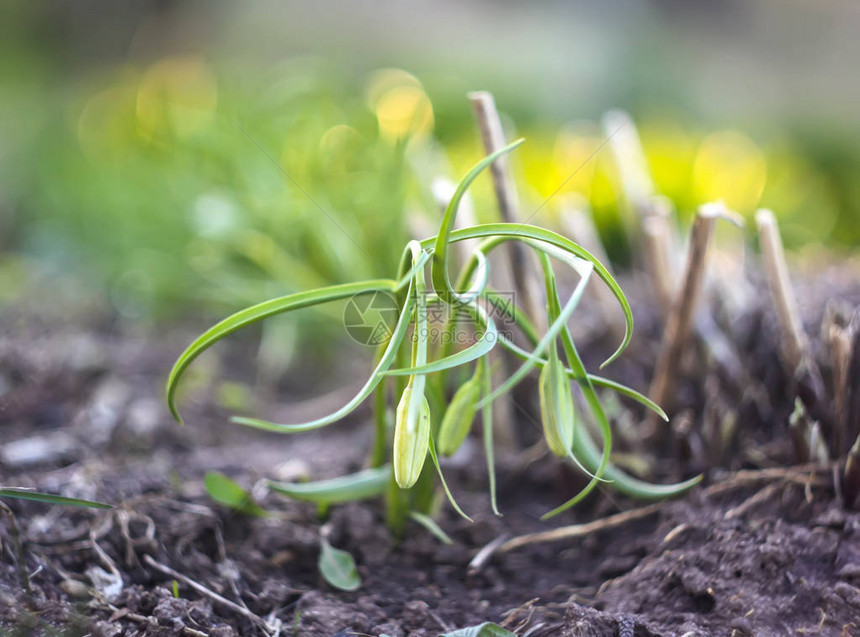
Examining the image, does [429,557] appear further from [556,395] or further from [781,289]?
[781,289]

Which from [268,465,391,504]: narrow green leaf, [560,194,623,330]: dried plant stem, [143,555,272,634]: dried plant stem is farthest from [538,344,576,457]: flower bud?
[560,194,623,330]: dried plant stem

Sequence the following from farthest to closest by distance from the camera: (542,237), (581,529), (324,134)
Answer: (324,134)
(581,529)
(542,237)

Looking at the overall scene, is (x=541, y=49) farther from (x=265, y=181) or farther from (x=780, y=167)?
(x=265, y=181)

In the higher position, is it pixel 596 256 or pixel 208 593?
pixel 596 256

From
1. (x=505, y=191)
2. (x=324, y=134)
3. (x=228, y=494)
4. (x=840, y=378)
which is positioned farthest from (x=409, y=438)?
(x=324, y=134)

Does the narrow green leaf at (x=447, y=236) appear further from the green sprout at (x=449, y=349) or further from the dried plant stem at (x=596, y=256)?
the dried plant stem at (x=596, y=256)

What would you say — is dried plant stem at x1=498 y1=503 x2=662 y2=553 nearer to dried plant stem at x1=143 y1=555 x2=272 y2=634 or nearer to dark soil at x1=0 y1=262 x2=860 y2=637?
dark soil at x1=0 y1=262 x2=860 y2=637
